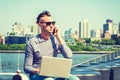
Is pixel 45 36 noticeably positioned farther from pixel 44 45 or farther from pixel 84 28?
pixel 84 28

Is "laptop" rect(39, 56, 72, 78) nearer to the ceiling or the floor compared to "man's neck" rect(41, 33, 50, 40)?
nearer to the floor

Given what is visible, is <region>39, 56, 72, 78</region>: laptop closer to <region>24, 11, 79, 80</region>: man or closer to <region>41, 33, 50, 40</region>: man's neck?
<region>24, 11, 79, 80</region>: man

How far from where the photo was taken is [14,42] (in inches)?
3957

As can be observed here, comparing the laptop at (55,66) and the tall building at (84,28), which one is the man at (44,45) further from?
the tall building at (84,28)

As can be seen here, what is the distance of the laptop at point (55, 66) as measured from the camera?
11.5 ft

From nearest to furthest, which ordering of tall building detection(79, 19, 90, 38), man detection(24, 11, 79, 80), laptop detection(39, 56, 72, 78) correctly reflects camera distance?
laptop detection(39, 56, 72, 78)
man detection(24, 11, 79, 80)
tall building detection(79, 19, 90, 38)

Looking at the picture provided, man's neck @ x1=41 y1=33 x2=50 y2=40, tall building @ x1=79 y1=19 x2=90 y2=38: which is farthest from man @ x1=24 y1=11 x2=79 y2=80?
tall building @ x1=79 y1=19 x2=90 y2=38

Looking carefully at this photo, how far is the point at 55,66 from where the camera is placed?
3527 mm

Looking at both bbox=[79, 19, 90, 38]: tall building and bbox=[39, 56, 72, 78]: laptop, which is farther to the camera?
bbox=[79, 19, 90, 38]: tall building

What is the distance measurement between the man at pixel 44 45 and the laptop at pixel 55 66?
0.16m

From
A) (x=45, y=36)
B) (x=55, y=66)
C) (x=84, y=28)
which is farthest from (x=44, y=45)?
(x=84, y=28)

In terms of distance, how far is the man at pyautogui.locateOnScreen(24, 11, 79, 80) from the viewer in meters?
3.69

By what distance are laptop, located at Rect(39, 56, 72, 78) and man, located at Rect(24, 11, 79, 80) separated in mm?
162

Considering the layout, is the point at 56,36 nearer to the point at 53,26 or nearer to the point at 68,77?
the point at 53,26
